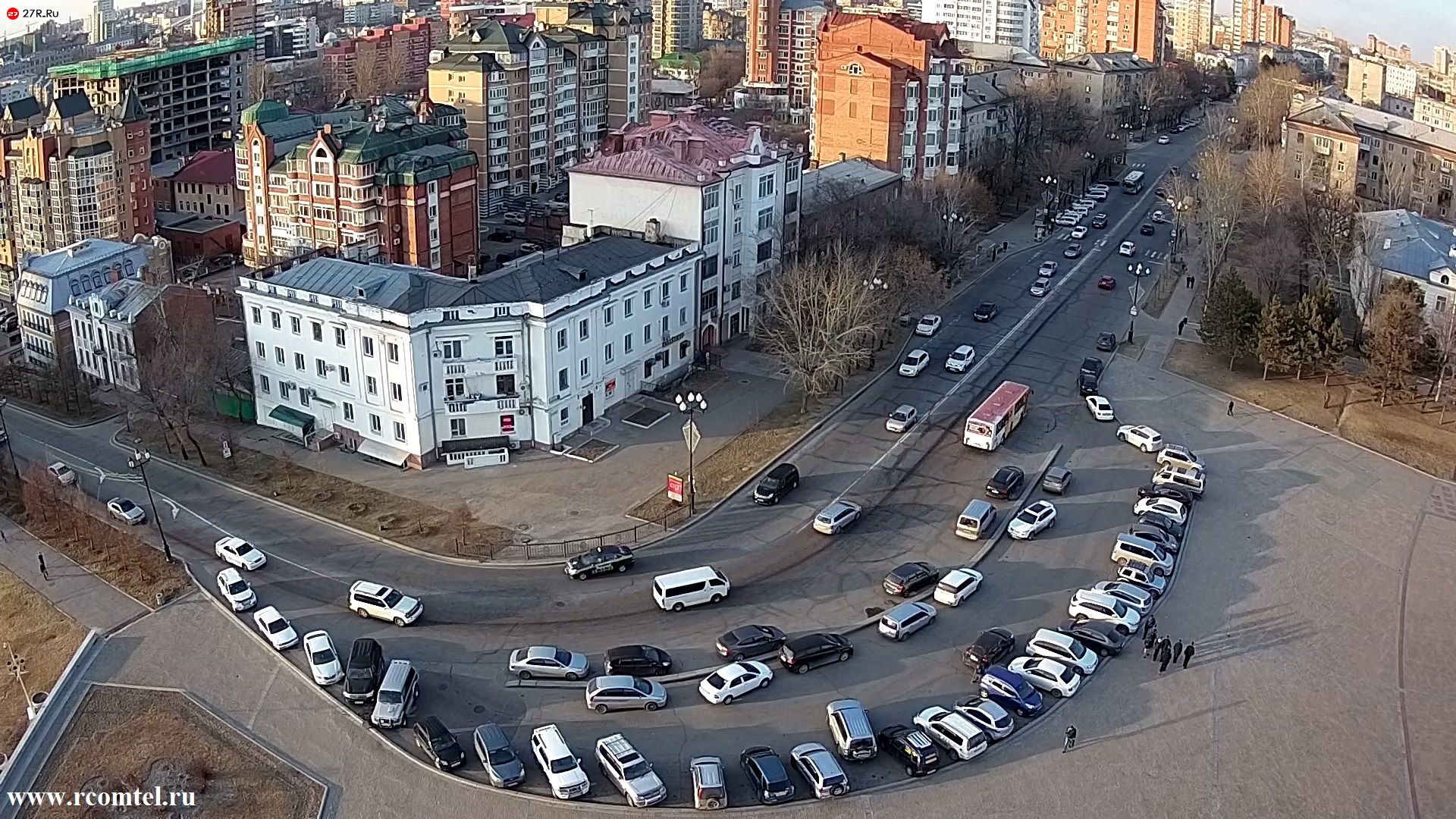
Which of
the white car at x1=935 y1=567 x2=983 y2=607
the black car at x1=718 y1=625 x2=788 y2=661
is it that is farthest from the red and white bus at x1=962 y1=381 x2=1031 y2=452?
the black car at x1=718 y1=625 x2=788 y2=661

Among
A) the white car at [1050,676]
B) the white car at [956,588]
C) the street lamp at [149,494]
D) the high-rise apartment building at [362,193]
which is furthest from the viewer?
the high-rise apartment building at [362,193]

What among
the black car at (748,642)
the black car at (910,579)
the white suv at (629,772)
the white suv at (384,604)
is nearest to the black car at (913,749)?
the black car at (748,642)

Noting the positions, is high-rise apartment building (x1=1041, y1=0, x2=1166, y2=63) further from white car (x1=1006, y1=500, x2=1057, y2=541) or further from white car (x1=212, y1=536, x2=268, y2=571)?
white car (x1=212, y1=536, x2=268, y2=571)

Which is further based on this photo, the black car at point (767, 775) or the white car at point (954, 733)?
the white car at point (954, 733)

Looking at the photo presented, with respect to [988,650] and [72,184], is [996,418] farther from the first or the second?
[72,184]

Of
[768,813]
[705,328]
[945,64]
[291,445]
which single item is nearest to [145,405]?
[291,445]

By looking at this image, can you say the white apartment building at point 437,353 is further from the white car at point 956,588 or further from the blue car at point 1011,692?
the blue car at point 1011,692

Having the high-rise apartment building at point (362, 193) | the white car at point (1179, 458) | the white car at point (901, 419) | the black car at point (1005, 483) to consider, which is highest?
the high-rise apartment building at point (362, 193)
